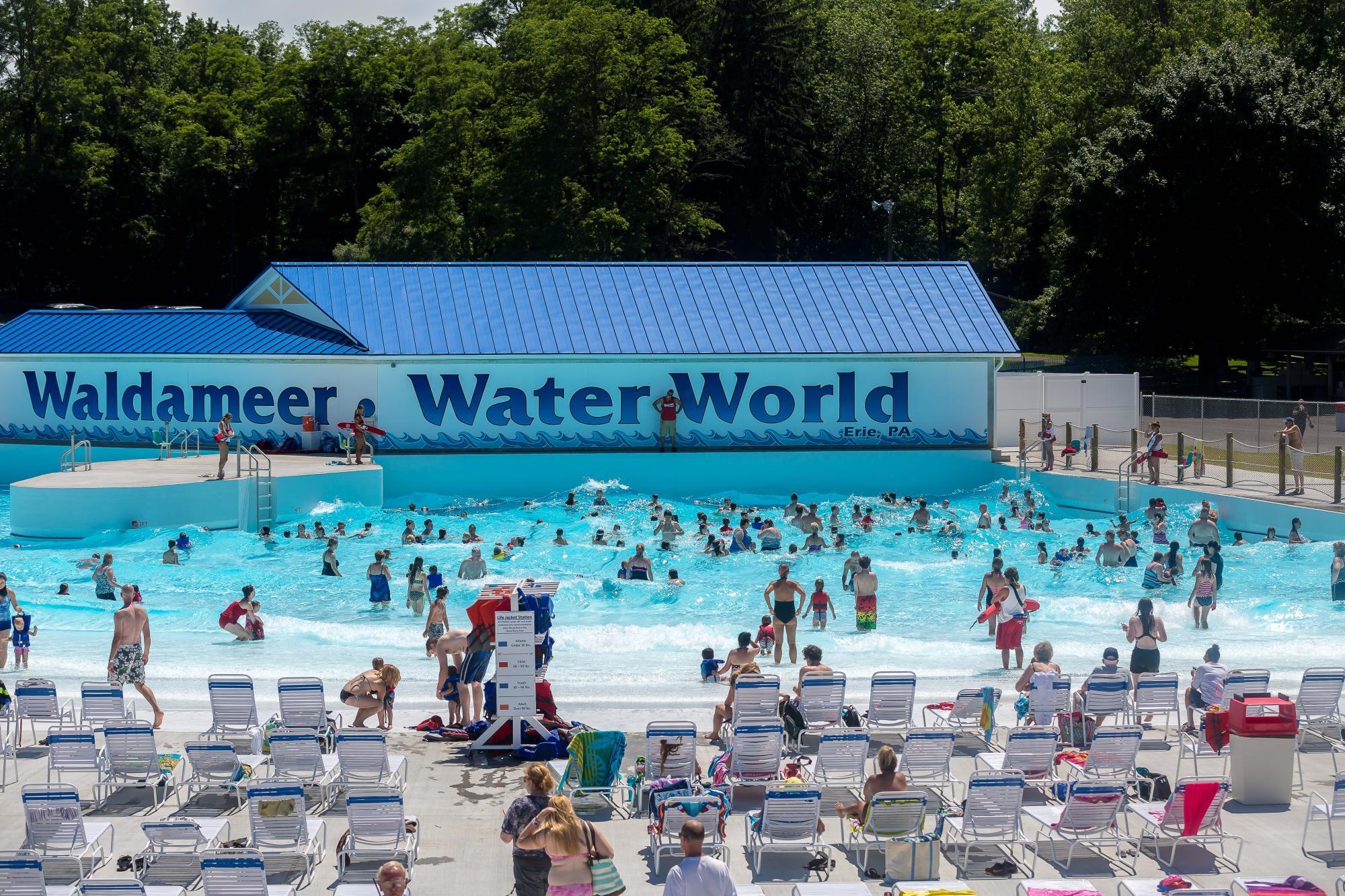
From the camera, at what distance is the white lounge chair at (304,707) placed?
588 inches

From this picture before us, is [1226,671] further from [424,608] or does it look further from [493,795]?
[424,608]

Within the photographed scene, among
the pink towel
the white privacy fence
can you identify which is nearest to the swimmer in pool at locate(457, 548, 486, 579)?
the pink towel

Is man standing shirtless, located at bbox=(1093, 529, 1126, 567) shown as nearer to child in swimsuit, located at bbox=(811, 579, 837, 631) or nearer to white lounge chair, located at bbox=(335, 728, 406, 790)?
child in swimsuit, located at bbox=(811, 579, 837, 631)

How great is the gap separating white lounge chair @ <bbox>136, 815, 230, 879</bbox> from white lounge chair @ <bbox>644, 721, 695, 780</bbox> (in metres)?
3.82

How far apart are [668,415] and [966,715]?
22679 millimetres

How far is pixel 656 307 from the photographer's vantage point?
39469mm

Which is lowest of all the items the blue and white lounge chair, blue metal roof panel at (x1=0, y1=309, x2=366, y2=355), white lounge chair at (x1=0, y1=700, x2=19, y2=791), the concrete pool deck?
the concrete pool deck

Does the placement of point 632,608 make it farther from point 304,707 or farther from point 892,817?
point 892,817

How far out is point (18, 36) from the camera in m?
73.4

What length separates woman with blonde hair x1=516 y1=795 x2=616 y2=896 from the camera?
9.42 metres

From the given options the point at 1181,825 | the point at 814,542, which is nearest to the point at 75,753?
the point at 1181,825

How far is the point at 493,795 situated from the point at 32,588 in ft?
52.4

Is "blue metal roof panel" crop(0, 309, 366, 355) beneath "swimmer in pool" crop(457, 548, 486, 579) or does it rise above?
above

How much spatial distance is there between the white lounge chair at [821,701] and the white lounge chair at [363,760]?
4.37m
